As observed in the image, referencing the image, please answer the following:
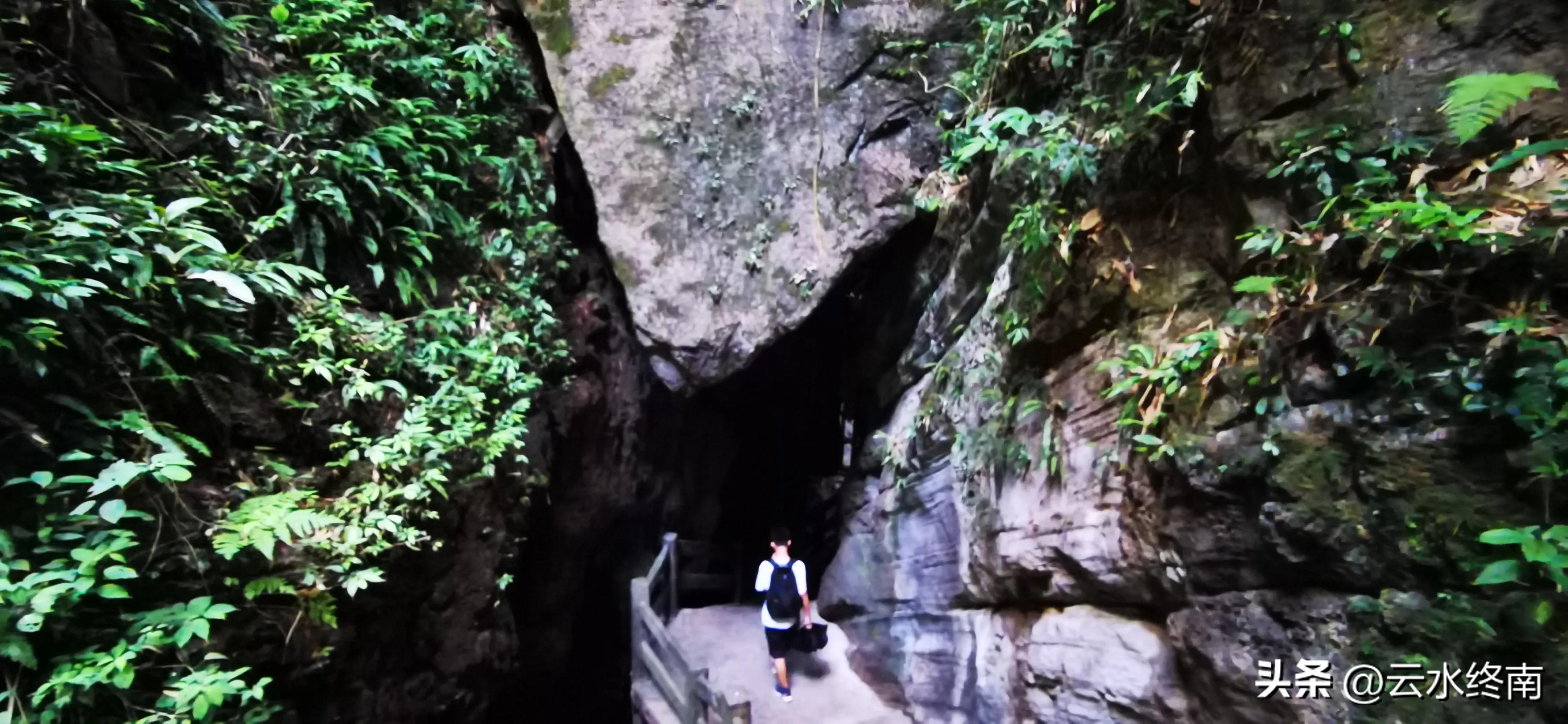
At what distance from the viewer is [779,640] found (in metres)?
6.61

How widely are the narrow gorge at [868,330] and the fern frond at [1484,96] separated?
0.06 ft

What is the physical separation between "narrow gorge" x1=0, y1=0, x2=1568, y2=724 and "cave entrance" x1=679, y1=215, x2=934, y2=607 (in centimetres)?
23

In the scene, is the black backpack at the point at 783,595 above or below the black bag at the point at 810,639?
above

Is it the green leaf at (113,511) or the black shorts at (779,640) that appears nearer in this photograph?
the green leaf at (113,511)

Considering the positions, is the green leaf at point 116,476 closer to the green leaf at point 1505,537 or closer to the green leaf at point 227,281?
the green leaf at point 227,281

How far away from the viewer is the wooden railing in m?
5.54

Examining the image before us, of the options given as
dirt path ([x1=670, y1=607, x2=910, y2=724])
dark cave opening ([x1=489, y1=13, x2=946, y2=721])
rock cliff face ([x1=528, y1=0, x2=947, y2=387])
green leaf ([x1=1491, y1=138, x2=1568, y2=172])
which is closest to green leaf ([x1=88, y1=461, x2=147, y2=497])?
dark cave opening ([x1=489, y1=13, x2=946, y2=721])

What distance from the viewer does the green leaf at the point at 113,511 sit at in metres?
3.26

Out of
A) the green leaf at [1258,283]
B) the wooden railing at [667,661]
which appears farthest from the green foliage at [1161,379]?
the wooden railing at [667,661]

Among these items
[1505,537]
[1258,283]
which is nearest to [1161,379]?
[1258,283]

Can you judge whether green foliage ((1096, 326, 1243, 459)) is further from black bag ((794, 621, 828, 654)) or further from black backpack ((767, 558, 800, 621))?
black bag ((794, 621, 828, 654))

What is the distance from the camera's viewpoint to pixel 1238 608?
119 inches

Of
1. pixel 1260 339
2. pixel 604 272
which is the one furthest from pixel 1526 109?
pixel 604 272

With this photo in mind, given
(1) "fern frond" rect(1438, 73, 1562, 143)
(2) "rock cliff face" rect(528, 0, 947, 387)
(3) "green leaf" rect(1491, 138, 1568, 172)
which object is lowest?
(3) "green leaf" rect(1491, 138, 1568, 172)
